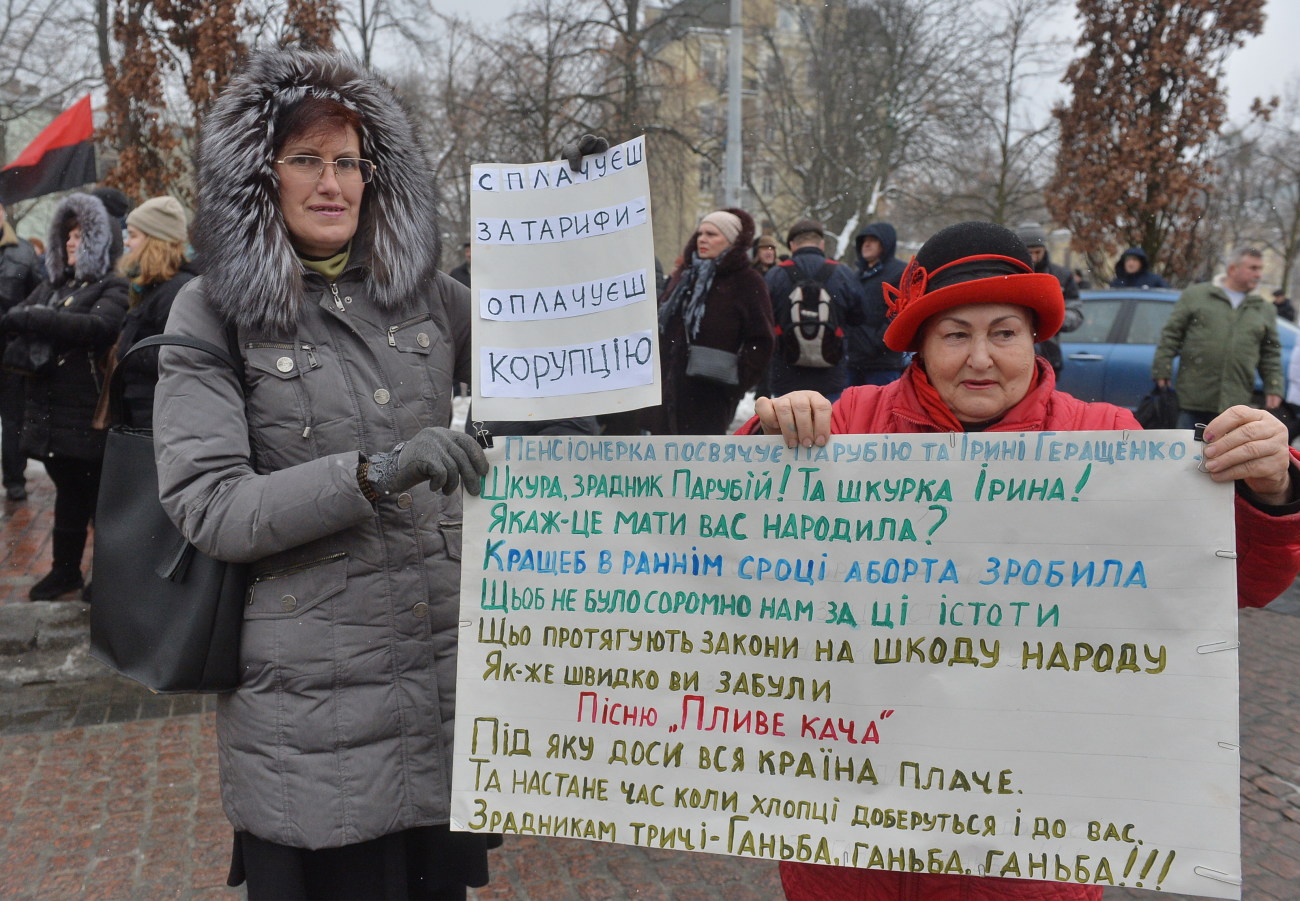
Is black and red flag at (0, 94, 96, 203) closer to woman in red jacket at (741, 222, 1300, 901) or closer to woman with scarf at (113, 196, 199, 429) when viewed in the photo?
woman with scarf at (113, 196, 199, 429)

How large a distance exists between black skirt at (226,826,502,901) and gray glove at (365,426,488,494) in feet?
2.41

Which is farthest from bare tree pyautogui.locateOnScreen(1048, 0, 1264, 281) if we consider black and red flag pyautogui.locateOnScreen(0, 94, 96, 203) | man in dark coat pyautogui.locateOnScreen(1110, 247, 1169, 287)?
black and red flag pyautogui.locateOnScreen(0, 94, 96, 203)

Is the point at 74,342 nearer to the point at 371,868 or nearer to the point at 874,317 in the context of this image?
the point at 371,868

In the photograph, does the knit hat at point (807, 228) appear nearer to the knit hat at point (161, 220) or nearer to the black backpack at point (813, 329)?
the black backpack at point (813, 329)

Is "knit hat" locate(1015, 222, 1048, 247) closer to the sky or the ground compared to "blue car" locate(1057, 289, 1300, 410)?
closer to the sky

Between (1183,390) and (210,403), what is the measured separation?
6899 millimetres

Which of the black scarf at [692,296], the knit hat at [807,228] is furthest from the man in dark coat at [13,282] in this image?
the knit hat at [807,228]

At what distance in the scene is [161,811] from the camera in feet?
11.8

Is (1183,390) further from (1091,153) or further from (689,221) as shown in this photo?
(689,221)

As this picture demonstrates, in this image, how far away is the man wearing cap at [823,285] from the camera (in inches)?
265

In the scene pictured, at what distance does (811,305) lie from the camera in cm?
655

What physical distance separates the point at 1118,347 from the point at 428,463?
9.12m

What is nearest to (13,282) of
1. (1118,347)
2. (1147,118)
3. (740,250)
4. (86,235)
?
(86,235)

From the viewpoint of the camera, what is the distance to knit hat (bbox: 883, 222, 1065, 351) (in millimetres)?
1751
